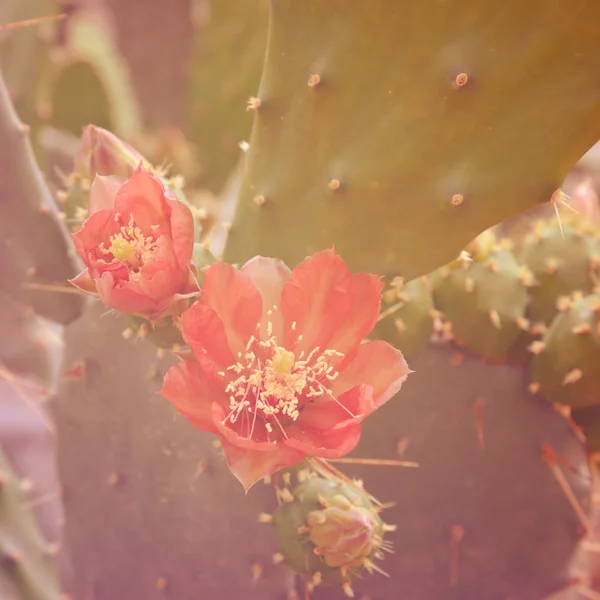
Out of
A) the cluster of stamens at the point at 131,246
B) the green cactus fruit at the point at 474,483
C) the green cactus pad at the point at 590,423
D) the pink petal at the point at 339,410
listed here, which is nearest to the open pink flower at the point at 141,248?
the cluster of stamens at the point at 131,246

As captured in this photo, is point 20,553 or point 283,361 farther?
point 20,553

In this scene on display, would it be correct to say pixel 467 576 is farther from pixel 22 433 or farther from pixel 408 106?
pixel 22 433

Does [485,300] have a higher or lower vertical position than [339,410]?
higher

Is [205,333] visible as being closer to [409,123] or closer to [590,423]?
[409,123]

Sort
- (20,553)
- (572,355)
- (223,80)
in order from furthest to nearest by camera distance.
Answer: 1. (223,80)
2. (20,553)
3. (572,355)

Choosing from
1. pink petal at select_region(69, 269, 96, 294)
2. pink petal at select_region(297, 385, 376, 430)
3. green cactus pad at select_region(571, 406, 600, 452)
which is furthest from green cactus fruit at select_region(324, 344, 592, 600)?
pink petal at select_region(69, 269, 96, 294)

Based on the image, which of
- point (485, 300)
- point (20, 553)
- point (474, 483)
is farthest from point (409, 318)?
point (20, 553)

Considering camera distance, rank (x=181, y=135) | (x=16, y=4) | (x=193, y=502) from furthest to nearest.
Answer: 1. (x=181, y=135)
2. (x=16, y=4)
3. (x=193, y=502)

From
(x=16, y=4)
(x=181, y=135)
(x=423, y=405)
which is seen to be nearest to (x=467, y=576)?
(x=423, y=405)
